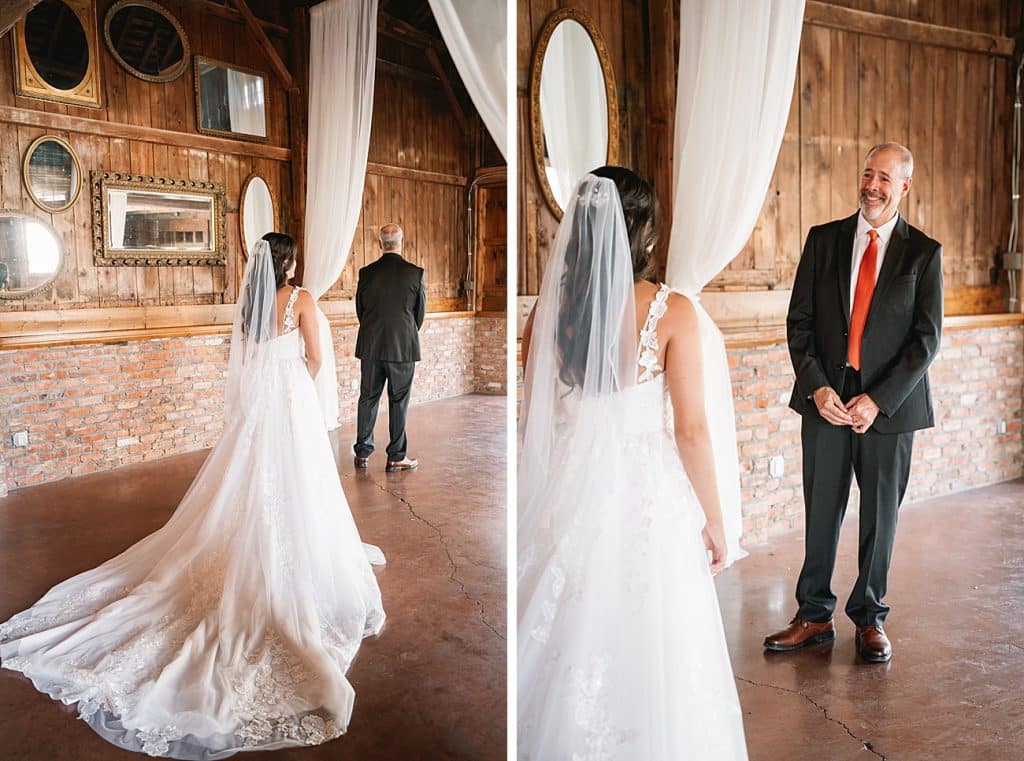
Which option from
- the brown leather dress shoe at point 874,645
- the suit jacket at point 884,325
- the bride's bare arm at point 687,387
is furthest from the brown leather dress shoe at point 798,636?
the bride's bare arm at point 687,387

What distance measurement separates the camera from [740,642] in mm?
2930

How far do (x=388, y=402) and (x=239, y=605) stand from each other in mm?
615

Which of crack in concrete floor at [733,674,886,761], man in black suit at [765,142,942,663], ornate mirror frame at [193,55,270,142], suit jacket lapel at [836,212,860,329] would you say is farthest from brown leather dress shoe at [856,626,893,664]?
ornate mirror frame at [193,55,270,142]

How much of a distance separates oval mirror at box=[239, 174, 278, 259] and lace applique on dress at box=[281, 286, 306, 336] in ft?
0.39

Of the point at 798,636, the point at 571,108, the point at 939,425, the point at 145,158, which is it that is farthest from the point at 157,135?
the point at 939,425

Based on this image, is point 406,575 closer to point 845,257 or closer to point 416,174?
point 416,174

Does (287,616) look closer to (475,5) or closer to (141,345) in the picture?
(141,345)

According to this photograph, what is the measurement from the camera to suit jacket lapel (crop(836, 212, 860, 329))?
9.11 feet

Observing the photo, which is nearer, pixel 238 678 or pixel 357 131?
pixel 357 131

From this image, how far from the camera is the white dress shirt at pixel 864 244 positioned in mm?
2771

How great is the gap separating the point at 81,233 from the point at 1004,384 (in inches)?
201

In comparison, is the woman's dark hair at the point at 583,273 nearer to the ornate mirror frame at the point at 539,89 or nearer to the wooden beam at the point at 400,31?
the wooden beam at the point at 400,31

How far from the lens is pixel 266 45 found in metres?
1.65

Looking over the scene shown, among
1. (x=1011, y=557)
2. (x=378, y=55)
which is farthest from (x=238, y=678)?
(x=1011, y=557)
